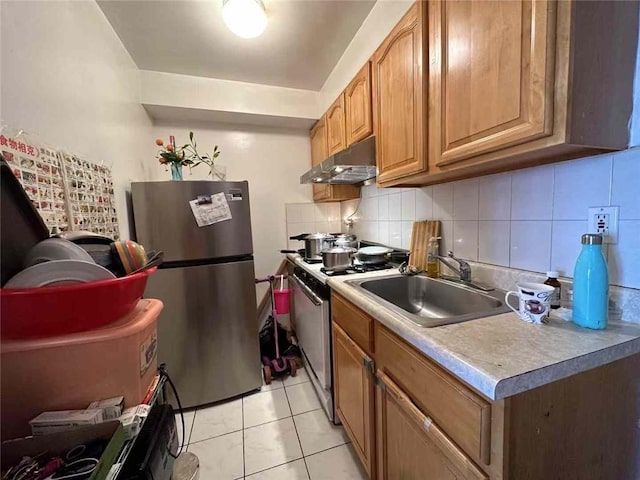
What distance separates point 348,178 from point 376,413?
1.59m

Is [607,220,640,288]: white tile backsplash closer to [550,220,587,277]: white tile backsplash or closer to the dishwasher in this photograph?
[550,220,587,277]: white tile backsplash

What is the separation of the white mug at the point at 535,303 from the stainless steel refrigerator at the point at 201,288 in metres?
1.54

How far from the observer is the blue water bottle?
2.23ft

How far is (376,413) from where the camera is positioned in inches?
40.6

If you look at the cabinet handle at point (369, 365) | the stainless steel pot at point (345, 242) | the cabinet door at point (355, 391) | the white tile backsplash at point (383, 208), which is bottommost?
the cabinet door at point (355, 391)

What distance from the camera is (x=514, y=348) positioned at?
2.04 feet

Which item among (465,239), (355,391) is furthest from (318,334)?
(465,239)

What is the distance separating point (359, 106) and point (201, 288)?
1554 millimetres

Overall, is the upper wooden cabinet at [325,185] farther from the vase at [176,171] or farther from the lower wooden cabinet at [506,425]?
the lower wooden cabinet at [506,425]

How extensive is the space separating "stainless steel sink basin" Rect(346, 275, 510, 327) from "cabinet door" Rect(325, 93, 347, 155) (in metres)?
1.07

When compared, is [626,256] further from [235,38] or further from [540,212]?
[235,38]

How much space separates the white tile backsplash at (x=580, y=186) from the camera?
2.56 ft

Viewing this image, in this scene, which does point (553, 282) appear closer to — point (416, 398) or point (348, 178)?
point (416, 398)

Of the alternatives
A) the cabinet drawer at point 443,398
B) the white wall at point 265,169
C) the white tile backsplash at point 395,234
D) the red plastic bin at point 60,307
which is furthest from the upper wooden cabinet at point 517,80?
the white wall at point 265,169
